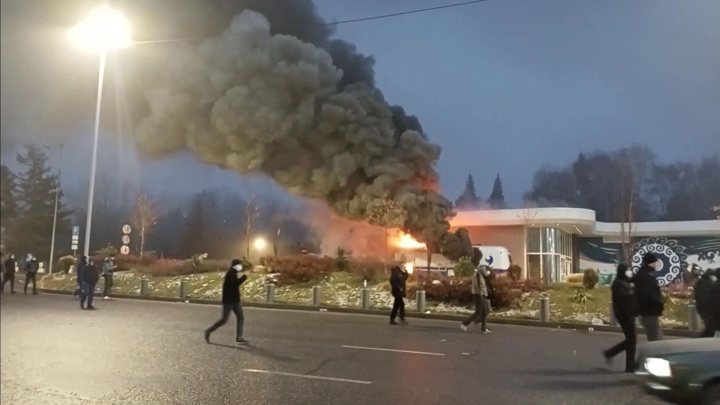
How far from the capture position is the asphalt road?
262 centimetres

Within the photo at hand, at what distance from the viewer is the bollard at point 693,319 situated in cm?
509

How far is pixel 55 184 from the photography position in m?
2.26

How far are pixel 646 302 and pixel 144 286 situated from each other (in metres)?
4.64

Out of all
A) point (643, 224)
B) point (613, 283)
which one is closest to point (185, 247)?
point (643, 224)

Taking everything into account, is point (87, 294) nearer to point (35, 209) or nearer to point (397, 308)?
point (35, 209)

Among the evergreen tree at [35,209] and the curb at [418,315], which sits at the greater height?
the evergreen tree at [35,209]

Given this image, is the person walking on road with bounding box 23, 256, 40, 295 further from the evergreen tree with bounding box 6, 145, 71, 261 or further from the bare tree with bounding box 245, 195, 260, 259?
the bare tree with bounding box 245, 195, 260, 259

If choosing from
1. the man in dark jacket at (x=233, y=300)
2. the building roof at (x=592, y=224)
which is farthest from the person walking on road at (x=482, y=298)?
the man in dark jacket at (x=233, y=300)

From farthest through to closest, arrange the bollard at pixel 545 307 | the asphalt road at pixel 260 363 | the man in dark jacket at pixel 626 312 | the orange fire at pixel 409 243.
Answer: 1. the orange fire at pixel 409 243
2. the bollard at pixel 545 307
3. the man in dark jacket at pixel 626 312
4. the asphalt road at pixel 260 363

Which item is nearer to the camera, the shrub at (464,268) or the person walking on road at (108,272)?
the person walking on road at (108,272)

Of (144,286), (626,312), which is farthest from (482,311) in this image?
(144,286)

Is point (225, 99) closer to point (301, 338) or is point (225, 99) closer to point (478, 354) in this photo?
point (301, 338)

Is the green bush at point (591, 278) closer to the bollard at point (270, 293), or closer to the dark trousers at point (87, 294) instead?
the bollard at point (270, 293)

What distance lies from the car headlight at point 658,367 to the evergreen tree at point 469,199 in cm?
787
